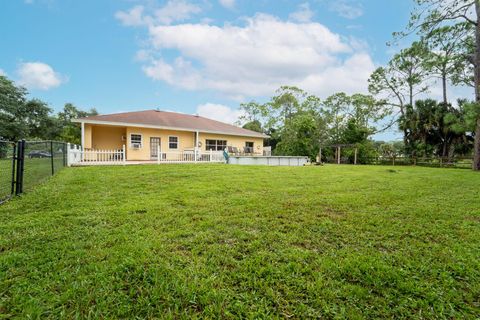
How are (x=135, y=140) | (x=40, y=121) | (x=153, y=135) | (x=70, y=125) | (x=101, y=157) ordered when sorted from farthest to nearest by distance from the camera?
1. (x=70, y=125)
2. (x=40, y=121)
3. (x=153, y=135)
4. (x=135, y=140)
5. (x=101, y=157)

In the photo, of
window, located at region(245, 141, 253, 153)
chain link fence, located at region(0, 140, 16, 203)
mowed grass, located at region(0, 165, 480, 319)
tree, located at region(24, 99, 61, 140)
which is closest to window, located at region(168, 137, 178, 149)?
window, located at region(245, 141, 253, 153)

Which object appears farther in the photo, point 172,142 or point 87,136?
→ point 172,142

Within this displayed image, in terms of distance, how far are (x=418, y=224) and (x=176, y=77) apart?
22566mm

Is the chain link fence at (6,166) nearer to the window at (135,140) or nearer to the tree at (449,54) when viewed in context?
the window at (135,140)

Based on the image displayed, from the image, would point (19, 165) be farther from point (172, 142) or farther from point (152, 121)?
→ point (172, 142)

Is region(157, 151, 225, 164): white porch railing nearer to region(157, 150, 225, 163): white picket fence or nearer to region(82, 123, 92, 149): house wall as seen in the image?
region(157, 150, 225, 163): white picket fence

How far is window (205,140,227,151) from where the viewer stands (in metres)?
19.1

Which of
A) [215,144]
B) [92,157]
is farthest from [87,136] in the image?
[215,144]

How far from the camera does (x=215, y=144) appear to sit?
766 inches

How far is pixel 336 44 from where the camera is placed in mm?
16906

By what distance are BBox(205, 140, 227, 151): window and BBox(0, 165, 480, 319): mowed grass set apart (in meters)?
14.5

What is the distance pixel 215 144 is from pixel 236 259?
56.6ft

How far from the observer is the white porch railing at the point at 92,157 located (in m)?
11.5

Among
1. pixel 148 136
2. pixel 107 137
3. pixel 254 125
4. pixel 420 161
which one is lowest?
pixel 420 161
